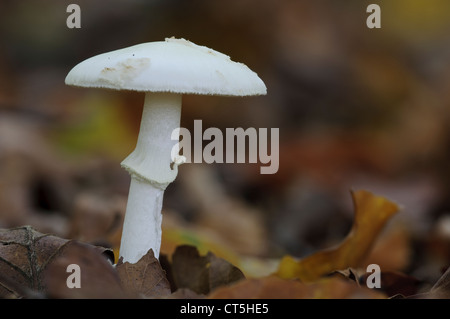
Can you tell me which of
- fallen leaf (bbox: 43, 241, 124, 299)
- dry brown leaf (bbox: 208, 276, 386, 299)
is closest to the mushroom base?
fallen leaf (bbox: 43, 241, 124, 299)

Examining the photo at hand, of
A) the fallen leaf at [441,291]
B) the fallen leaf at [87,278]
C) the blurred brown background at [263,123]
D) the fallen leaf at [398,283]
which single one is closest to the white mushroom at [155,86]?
the fallen leaf at [87,278]

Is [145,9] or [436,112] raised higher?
[145,9]

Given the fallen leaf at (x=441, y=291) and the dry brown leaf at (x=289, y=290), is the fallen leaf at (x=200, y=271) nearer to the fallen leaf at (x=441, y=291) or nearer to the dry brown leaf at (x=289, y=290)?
the dry brown leaf at (x=289, y=290)

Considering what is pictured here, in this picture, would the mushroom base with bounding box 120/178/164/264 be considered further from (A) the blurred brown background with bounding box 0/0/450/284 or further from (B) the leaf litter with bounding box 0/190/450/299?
(A) the blurred brown background with bounding box 0/0/450/284

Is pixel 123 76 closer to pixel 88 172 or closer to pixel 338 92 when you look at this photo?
pixel 88 172

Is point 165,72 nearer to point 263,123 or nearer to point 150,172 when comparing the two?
point 150,172

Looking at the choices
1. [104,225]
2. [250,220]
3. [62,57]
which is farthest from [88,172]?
[62,57]
